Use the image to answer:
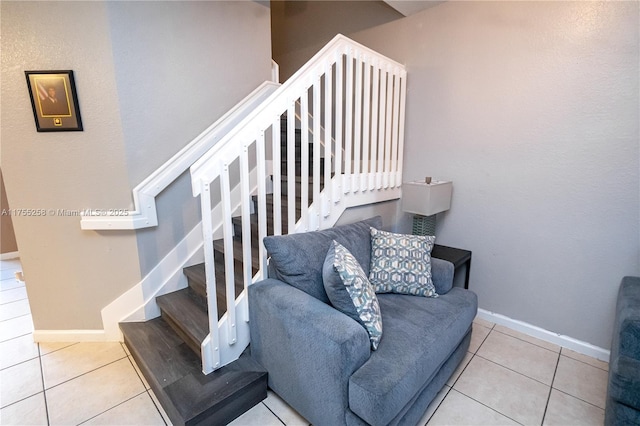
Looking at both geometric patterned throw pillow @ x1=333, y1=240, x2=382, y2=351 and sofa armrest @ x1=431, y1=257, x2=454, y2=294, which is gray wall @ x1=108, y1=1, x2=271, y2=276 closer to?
geometric patterned throw pillow @ x1=333, y1=240, x2=382, y2=351

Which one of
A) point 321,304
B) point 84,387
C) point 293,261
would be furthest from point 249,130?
point 84,387

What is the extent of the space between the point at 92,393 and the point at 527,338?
9.13 feet

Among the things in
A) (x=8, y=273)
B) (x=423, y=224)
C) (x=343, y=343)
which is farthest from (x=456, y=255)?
(x=8, y=273)

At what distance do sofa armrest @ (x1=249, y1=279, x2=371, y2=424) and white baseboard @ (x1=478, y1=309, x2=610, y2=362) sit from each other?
1.63 m

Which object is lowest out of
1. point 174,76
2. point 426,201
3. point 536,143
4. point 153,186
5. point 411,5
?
point 426,201

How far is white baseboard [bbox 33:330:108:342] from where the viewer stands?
2.13 m

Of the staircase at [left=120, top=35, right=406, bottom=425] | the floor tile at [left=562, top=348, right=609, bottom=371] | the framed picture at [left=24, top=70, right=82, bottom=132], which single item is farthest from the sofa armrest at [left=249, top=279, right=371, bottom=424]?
the floor tile at [left=562, top=348, right=609, bottom=371]

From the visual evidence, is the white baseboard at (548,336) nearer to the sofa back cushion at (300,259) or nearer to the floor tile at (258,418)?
the sofa back cushion at (300,259)

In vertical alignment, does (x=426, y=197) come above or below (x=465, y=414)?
above

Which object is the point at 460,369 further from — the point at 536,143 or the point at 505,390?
the point at 536,143

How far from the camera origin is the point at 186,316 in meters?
1.95

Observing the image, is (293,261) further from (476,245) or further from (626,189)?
(626,189)

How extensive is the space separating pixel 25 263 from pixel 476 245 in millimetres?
3241

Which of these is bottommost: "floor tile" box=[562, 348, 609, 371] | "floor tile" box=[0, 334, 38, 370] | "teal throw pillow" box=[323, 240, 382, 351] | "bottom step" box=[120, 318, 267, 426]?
"floor tile" box=[562, 348, 609, 371]
